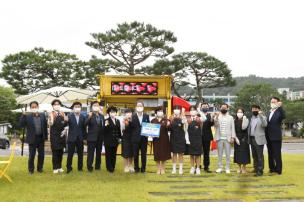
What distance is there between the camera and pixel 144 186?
8859 mm

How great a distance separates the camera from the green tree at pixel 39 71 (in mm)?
37500

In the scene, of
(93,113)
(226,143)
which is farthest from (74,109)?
(226,143)

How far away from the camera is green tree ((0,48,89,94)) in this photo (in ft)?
123

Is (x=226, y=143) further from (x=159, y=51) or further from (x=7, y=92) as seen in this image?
(x=7, y=92)

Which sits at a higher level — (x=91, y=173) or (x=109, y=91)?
(x=109, y=91)

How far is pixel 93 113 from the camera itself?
36.6 feet

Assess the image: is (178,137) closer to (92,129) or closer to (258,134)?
(258,134)

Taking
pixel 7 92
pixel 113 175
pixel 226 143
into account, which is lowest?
pixel 113 175

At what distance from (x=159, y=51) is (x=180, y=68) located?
276 cm

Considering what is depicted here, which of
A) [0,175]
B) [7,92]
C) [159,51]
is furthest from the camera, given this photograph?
[7,92]

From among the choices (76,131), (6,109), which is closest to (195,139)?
(76,131)

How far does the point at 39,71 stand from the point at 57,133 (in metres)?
28.4

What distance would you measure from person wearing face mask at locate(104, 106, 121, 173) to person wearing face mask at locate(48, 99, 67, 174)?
3.41ft

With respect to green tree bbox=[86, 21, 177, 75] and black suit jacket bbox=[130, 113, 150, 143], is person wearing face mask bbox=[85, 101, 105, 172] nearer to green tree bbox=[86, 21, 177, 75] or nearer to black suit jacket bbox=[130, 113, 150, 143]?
black suit jacket bbox=[130, 113, 150, 143]
